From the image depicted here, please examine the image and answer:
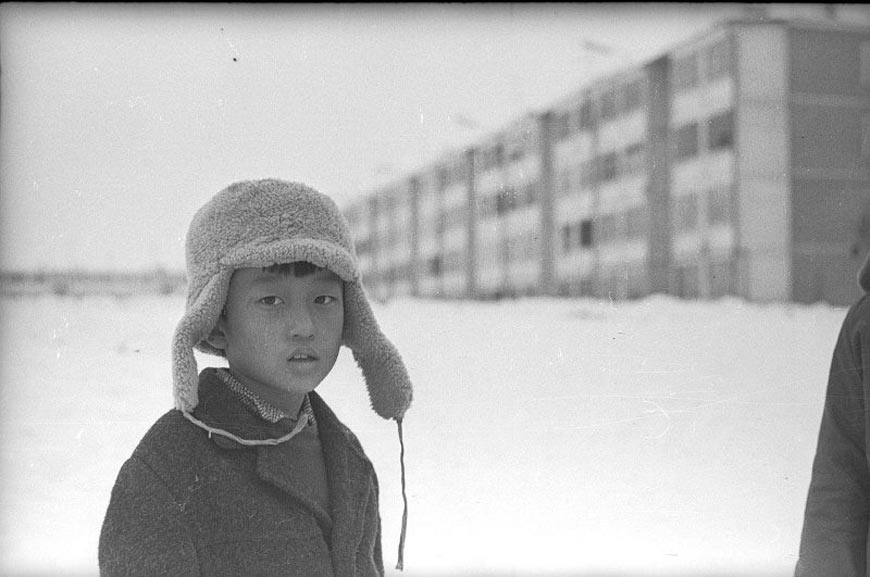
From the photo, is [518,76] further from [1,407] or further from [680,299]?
[1,407]


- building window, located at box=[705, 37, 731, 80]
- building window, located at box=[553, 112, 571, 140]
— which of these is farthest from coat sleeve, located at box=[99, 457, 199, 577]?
building window, located at box=[705, 37, 731, 80]

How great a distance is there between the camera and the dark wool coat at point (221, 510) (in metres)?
1.19

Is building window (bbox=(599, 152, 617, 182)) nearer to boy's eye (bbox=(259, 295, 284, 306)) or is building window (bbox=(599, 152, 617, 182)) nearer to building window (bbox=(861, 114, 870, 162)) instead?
building window (bbox=(861, 114, 870, 162))

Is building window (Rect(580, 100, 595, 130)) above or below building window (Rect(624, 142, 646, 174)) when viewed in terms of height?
above

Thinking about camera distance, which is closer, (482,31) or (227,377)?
(227,377)

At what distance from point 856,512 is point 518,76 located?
1101mm

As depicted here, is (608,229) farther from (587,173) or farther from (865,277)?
(865,277)

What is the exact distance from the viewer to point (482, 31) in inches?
74.2

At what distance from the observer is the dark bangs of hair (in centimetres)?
131

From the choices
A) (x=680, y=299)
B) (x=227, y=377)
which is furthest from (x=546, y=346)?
(x=227, y=377)

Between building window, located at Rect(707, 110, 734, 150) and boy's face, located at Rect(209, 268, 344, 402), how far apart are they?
1.00m

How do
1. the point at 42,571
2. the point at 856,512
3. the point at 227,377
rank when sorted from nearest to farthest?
the point at 227,377
the point at 856,512
the point at 42,571

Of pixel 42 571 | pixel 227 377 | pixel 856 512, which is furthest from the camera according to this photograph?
pixel 42 571

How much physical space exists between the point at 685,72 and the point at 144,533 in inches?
57.4
